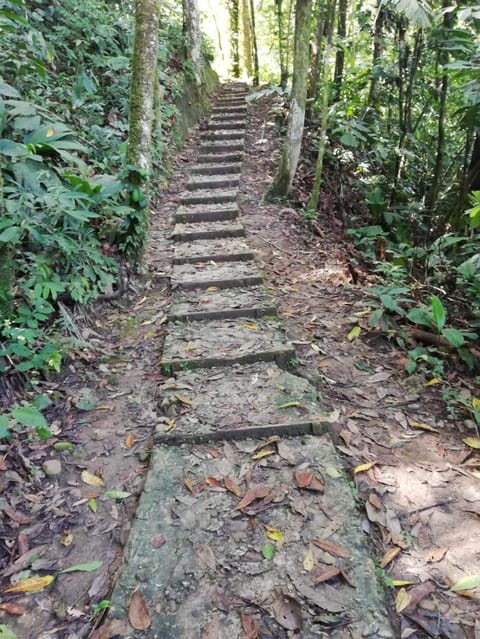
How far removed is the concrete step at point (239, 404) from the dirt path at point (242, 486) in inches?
0.5

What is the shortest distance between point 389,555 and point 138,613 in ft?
3.47

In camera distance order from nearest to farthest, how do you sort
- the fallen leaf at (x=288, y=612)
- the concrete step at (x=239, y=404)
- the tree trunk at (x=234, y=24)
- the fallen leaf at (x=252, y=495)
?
the fallen leaf at (x=288, y=612) < the fallen leaf at (x=252, y=495) < the concrete step at (x=239, y=404) < the tree trunk at (x=234, y=24)

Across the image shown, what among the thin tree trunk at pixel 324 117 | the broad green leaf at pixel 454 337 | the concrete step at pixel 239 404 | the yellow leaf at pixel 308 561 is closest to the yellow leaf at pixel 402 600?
the yellow leaf at pixel 308 561

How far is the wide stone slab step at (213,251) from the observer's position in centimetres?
465

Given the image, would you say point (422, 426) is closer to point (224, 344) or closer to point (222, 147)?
point (224, 344)

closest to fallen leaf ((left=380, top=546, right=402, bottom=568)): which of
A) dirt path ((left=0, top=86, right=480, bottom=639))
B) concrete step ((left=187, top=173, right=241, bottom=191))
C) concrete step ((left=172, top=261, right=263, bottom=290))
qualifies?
dirt path ((left=0, top=86, right=480, bottom=639))

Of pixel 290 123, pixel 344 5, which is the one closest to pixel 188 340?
pixel 290 123

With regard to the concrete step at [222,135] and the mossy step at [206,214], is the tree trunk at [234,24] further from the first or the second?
the mossy step at [206,214]

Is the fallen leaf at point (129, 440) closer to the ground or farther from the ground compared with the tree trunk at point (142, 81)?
closer to the ground

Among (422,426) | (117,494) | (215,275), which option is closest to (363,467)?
(422,426)

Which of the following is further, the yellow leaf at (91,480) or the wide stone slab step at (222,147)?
the wide stone slab step at (222,147)

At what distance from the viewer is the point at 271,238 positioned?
5.27m

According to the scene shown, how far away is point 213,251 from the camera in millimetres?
4824

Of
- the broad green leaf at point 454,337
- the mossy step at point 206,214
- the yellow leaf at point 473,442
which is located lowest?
the yellow leaf at point 473,442
